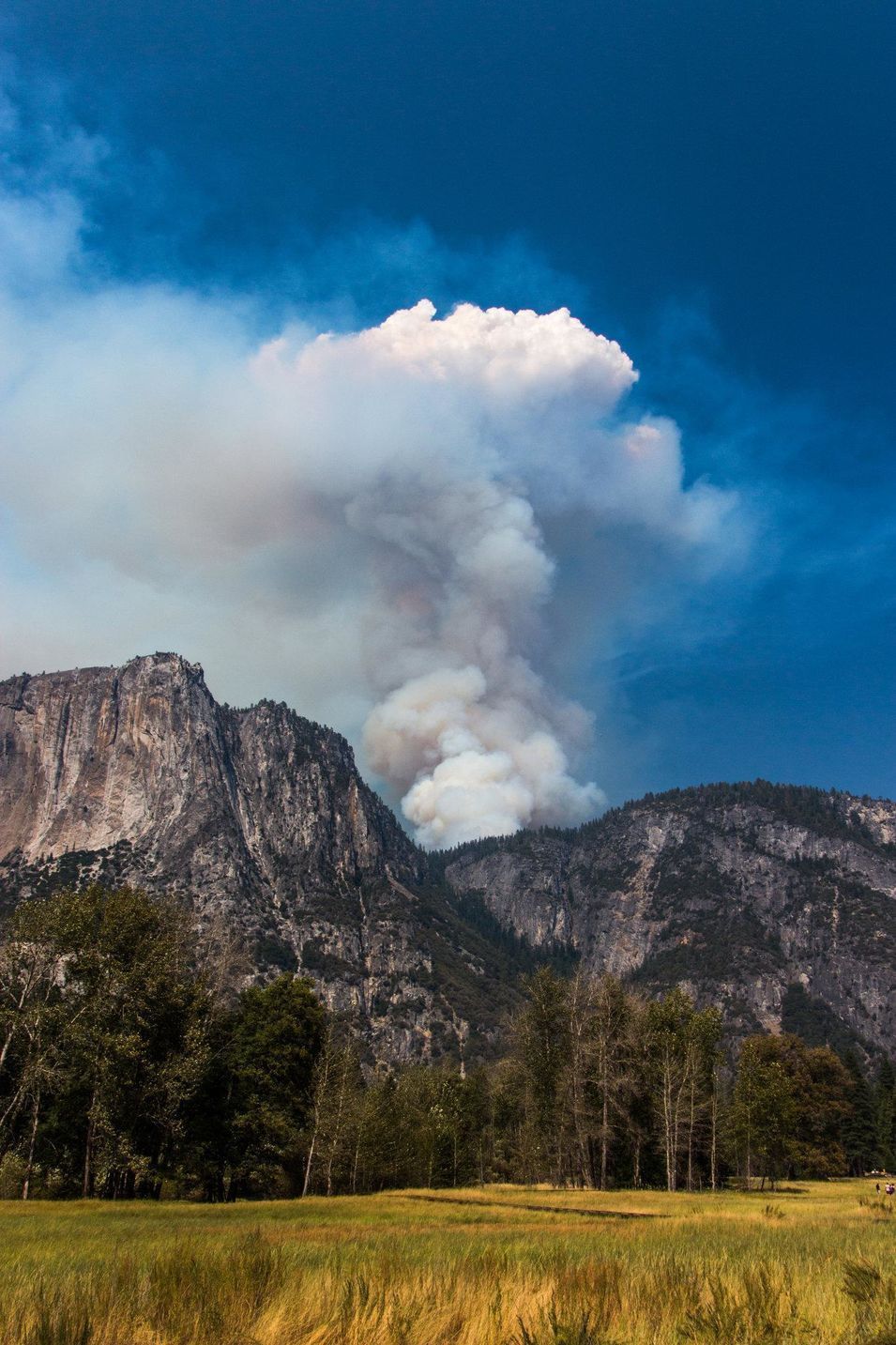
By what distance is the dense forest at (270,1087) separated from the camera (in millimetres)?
40000

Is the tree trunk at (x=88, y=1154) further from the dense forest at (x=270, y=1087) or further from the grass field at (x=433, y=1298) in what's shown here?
the grass field at (x=433, y=1298)

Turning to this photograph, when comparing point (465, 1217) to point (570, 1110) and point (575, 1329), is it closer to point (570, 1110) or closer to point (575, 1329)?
point (575, 1329)

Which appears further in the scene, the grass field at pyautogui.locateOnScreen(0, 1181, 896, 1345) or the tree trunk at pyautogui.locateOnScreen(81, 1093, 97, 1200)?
the tree trunk at pyautogui.locateOnScreen(81, 1093, 97, 1200)

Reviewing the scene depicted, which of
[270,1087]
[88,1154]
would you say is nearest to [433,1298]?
[88,1154]

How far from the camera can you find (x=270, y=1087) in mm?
51000

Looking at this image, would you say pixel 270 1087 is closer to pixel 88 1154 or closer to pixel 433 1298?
pixel 88 1154

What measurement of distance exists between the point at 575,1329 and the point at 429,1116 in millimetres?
88283

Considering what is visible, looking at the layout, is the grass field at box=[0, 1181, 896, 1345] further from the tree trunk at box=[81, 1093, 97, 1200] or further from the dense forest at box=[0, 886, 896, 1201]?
the dense forest at box=[0, 886, 896, 1201]

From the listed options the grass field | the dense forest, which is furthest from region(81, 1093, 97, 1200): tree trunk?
the grass field

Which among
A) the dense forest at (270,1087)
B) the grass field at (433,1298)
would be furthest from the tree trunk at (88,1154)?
the grass field at (433,1298)

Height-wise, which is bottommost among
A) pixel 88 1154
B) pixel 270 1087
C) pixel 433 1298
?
pixel 88 1154

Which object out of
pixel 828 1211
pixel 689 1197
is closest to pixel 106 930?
pixel 689 1197

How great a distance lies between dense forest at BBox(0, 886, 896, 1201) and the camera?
131 ft

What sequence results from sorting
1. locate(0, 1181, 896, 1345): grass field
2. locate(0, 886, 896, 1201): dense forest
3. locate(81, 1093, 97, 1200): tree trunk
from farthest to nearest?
locate(0, 886, 896, 1201): dense forest, locate(81, 1093, 97, 1200): tree trunk, locate(0, 1181, 896, 1345): grass field
